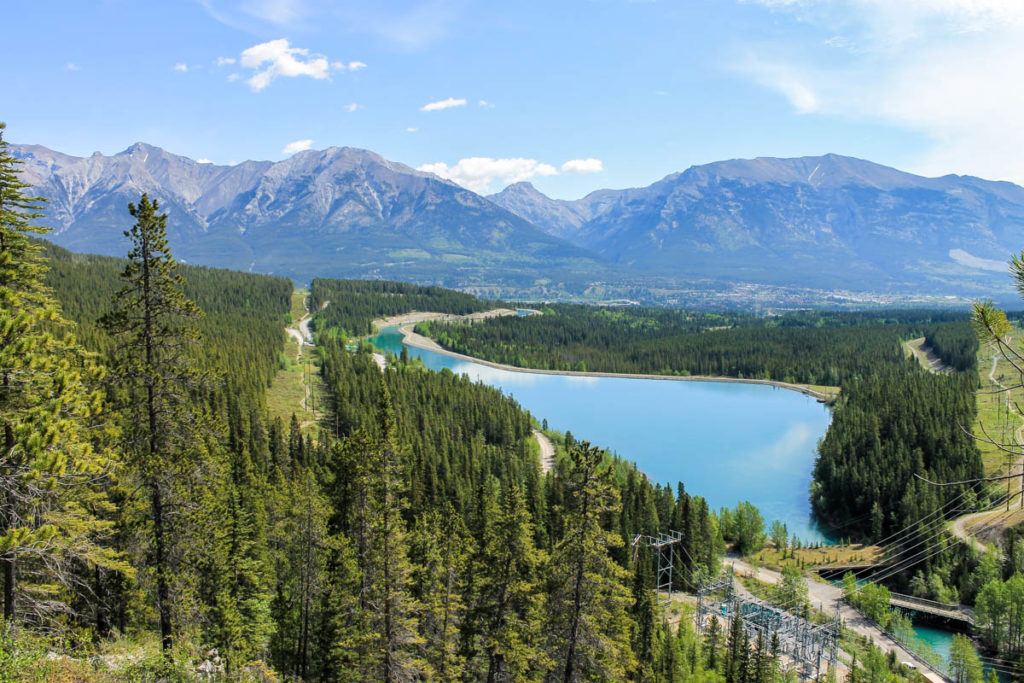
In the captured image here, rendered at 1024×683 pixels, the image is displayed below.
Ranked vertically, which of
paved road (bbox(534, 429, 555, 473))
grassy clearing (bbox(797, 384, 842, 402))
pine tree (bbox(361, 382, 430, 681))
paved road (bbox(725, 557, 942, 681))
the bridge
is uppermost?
pine tree (bbox(361, 382, 430, 681))

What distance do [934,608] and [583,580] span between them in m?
48.7

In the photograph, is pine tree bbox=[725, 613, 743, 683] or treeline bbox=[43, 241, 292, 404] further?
treeline bbox=[43, 241, 292, 404]

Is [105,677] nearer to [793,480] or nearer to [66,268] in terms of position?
[793,480]

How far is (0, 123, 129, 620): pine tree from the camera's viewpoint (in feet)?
45.0

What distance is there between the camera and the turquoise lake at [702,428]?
83.4 metres

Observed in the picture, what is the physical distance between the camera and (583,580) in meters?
23.6

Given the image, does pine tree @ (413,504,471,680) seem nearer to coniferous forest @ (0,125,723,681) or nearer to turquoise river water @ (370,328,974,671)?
coniferous forest @ (0,125,723,681)

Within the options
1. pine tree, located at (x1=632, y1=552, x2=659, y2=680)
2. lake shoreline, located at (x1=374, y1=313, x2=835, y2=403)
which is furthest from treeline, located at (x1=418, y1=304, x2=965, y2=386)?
pine tree, located at (x1=632, y1=552, x2=659, y2=680)

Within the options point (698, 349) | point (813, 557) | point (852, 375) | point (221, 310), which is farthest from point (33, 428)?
point (698, 349)

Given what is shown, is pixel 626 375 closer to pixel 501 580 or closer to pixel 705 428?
pixel 705 428

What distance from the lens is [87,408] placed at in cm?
1530

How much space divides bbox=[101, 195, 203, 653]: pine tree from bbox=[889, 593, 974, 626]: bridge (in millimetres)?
58783

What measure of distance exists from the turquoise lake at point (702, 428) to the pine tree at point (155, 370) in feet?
225

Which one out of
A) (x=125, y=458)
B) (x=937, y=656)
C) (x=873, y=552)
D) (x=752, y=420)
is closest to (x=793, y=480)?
(x=873, y=552)
